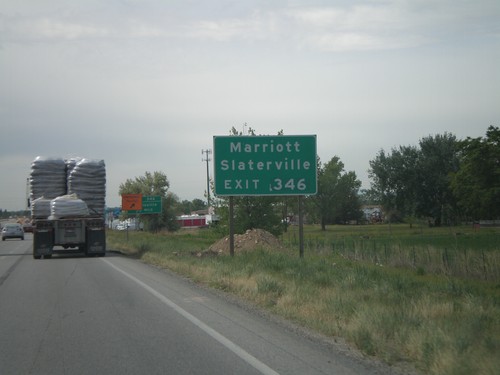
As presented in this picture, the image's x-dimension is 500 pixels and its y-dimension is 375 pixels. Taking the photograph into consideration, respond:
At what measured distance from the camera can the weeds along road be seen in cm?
775

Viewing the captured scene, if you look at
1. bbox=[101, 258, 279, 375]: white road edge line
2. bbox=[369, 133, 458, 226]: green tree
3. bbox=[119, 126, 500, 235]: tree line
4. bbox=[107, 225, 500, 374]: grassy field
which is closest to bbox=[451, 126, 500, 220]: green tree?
bbox=[119, 126, 500, 235]: tree line

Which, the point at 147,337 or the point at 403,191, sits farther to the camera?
the point at 403,191

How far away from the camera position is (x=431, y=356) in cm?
756

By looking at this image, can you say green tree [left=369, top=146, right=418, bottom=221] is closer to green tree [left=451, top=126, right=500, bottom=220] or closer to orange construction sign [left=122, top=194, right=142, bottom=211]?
green tree [left=451, top=126, right=500, bottom=220]

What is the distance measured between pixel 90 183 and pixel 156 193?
179 feet

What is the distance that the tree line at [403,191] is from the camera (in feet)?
137

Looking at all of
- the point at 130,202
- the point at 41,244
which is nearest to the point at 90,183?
the point at 41,244

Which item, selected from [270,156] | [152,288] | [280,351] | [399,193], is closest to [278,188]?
[270,156]

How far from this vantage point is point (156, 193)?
3374 inches

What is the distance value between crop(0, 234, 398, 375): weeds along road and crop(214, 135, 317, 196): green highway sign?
6.99m

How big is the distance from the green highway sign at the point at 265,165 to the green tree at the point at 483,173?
125 feet

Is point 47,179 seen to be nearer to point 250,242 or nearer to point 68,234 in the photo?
point 68,234

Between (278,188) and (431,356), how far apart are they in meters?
15.0

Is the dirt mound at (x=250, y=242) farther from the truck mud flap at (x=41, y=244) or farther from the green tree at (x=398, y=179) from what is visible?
the green tree at (x=398, y=179)
